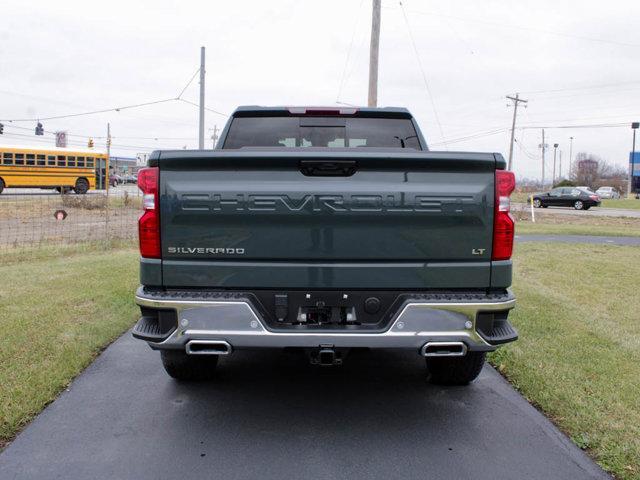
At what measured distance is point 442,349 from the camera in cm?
342

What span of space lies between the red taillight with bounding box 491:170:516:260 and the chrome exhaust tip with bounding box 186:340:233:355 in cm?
164

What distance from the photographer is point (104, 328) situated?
19.5ft

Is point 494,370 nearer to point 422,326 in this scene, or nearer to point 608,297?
point 422,326

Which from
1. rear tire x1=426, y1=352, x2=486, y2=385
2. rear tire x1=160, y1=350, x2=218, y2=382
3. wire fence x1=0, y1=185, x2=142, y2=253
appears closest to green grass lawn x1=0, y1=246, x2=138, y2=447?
rear tire x1=160, y1=350, x2=218, y2=382

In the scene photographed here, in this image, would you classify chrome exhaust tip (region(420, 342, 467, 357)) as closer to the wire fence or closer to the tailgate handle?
the tailgate handle

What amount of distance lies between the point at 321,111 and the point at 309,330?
2178mm

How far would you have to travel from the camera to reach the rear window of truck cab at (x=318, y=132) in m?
5.08

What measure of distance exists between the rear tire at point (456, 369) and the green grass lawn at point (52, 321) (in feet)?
9.36

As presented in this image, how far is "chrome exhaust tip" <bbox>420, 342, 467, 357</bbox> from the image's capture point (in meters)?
3.36

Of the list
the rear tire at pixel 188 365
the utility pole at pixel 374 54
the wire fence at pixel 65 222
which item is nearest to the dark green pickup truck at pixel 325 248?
the rear tire at pixel 188 365

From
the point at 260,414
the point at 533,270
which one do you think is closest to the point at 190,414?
the point at 260,414

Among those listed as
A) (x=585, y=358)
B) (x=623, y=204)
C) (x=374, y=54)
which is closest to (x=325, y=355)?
(x=585, y=358)

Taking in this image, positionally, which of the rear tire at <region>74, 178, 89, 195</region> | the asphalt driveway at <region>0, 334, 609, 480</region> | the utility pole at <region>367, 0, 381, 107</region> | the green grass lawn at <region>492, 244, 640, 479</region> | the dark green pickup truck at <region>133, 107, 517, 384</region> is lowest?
the asphalt driveway at <region>0, 334, 609, 480</region>

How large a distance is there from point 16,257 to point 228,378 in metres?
8.49
